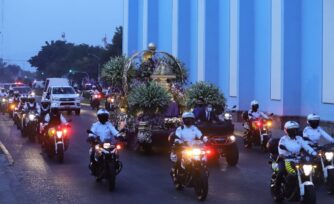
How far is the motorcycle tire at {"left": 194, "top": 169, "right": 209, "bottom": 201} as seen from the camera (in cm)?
1103

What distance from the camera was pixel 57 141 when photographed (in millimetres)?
16781

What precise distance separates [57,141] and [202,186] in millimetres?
6725

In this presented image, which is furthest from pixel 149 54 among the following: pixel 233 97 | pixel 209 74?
pixel 209 74

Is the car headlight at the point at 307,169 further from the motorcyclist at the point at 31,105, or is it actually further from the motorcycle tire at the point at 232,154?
the motorcyclist at the point at 31,105

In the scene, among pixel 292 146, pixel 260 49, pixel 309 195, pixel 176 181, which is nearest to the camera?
pixel 309 195

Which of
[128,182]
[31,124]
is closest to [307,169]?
[128,182]

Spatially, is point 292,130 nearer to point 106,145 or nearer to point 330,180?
point 330,180

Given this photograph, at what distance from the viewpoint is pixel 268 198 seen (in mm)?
11391

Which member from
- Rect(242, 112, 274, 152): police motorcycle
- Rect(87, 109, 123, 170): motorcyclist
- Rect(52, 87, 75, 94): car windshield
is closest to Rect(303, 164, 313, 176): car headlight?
Rect(87, 109, 123, 170): motorcyclist

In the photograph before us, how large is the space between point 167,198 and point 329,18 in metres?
16.5

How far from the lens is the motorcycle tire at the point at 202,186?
36.2ft

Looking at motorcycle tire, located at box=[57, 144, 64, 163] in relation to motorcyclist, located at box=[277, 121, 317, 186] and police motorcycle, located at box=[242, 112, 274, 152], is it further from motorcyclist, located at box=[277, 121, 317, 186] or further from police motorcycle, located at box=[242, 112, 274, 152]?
motorcyclist, located at box=[277, 121, 317, 186]

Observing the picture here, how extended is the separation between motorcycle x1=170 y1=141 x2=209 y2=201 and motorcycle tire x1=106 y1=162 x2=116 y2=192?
1235 millimetres

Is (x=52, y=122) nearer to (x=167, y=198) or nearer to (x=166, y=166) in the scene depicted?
(x=166, y=166)
